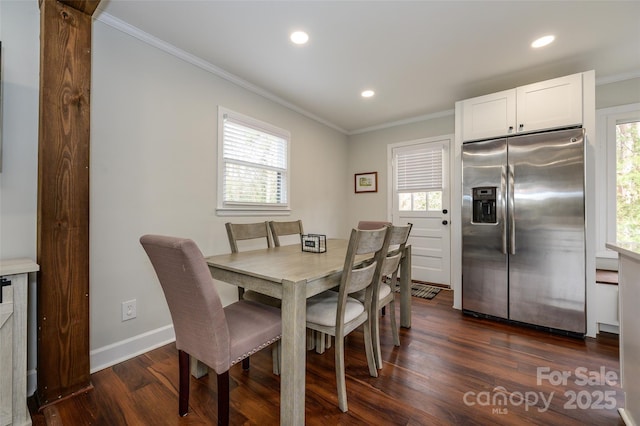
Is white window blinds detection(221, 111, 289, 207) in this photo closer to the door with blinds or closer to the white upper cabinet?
the door with blinds

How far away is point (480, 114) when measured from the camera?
2.81 meters

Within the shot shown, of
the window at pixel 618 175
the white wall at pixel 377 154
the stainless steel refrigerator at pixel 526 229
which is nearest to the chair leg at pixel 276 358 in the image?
the stainless steel refrigerator at pixel 526 229

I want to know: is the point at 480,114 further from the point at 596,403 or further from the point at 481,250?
the point at 596,403

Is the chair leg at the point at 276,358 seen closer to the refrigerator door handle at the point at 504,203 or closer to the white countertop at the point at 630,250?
the white countertop at the point at 630,250

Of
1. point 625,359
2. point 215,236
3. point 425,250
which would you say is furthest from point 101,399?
point 425,250

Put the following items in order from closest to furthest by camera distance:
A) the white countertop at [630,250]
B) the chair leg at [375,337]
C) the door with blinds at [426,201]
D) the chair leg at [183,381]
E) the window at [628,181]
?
1. the white countertop at [630,250]
2. the chair leg at [183,381]
3. the chair leg at [375,337]
4. the window at [628,181]
5. the door with blinds at [426,201]

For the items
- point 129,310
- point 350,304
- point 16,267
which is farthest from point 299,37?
point 129,310

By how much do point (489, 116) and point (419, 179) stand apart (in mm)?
1354

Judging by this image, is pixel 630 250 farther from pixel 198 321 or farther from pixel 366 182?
pixel 366 182

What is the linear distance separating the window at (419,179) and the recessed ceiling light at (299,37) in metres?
2.49

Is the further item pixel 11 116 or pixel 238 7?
pixel 238 7

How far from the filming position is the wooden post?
1.46m

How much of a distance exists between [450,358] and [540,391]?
510mm

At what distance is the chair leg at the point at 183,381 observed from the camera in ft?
4.45
